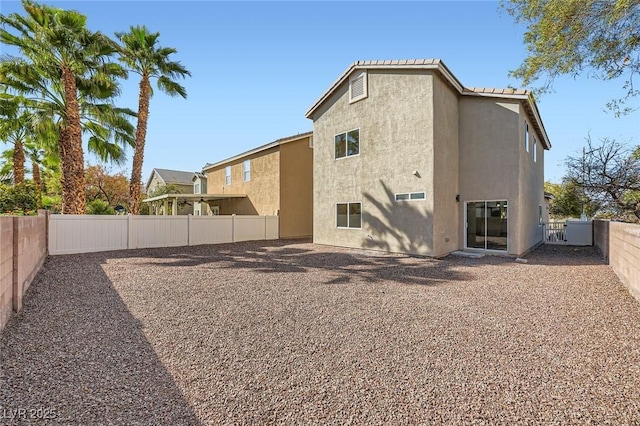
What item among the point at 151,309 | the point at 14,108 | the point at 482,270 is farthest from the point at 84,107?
the point at 482,270

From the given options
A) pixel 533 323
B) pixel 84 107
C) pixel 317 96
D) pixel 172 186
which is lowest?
pixel 533 323

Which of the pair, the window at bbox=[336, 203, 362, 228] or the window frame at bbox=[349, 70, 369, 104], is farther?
the window at bbox=[336, 203, 362, 228]

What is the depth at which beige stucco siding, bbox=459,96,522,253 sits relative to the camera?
11.9 m

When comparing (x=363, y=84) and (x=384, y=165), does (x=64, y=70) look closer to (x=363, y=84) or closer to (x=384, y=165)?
(x=363, y=84)

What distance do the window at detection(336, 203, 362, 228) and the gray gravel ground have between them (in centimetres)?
675

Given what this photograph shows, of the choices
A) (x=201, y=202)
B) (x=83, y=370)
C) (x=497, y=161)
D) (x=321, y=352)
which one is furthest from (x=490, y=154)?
(x=201, y=202)

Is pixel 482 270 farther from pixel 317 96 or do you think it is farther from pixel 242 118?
A: pixel 242 118

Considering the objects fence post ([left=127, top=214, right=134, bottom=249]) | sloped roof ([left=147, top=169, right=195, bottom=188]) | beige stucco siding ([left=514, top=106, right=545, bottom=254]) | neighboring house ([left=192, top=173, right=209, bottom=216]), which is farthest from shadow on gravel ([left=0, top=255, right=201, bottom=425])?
sloped roof ([left=147, top=169, right=195, bottom=188])

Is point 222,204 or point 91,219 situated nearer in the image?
point 91,219

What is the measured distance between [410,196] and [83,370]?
36.7ft

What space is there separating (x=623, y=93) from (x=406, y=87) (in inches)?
260

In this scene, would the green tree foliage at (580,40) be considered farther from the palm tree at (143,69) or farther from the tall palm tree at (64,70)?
the tall palm tree at (64,70)

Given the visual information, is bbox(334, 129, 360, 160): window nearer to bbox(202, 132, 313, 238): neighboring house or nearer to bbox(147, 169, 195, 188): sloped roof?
bbox(202, 132, 313, 238): neighboring house

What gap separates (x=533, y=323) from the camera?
5133 mm
